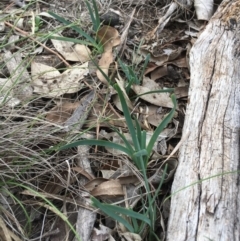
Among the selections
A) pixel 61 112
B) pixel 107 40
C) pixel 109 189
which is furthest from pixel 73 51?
pixel 109 189

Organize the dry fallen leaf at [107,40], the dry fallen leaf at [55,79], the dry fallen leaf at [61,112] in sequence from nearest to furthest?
the dry fallen leaf at [61,112]
the dry fallen leaf at [55,79]
the dry fallen leaf at [107,40]

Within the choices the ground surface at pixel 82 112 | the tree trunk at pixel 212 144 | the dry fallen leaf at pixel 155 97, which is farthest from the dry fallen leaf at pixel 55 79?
the tree trunk at pixel 212 144

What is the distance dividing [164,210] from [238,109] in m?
0.45

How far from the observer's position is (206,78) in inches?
68.5

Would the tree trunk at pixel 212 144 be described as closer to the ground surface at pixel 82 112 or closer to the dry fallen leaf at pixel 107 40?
the ground surface at pixel 82 112

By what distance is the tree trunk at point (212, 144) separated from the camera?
1.33m

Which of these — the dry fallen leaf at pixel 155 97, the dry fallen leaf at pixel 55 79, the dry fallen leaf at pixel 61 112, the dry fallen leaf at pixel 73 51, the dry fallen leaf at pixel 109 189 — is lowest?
the dry fallen leaf at pixel 109 189

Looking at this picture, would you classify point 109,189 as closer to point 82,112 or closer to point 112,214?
point 112,214

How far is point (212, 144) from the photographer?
1.51m

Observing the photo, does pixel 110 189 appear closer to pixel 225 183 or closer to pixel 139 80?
pixel 225 183

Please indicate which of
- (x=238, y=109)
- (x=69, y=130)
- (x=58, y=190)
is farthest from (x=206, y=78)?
(x=58, y=190)

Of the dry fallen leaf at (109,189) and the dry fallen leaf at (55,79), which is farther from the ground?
the dry fallen leaf at (55,79)

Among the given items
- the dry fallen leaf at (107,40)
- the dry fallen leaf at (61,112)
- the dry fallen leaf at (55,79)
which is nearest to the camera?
the dry fallen leaf at (61,112)

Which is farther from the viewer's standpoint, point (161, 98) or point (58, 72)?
point (58, 72)
